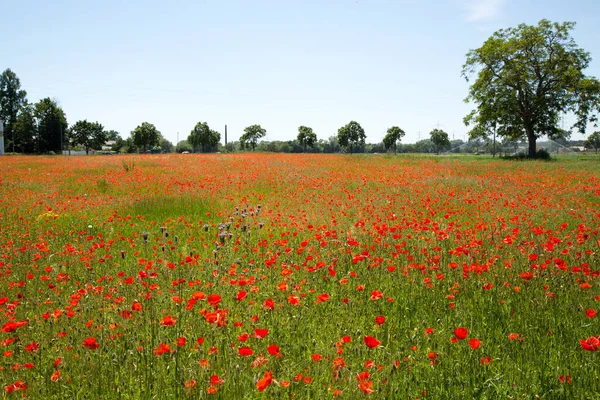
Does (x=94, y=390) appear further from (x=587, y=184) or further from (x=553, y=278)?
(x=587, y=184)

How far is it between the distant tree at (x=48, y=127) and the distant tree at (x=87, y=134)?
7496 mm

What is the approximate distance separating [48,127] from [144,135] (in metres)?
17.2

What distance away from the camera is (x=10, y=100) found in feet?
238

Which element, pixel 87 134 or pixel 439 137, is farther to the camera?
pixel 439 137

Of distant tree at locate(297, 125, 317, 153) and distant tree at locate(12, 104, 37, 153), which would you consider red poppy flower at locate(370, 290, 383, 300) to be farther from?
distant tree at locate(297, 125, 317, 153)

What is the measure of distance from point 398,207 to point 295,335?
21.2 feet

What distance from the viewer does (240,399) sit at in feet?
7.90

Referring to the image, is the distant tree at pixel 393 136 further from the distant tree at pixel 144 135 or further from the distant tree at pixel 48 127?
the distant tree at pixel 48 127

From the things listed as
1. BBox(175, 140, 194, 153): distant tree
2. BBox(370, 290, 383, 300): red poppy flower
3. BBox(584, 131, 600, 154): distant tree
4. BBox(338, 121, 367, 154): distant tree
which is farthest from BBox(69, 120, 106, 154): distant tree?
BBox(584, 131, 600, 154): distant tree

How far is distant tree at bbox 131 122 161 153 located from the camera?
8194 cm

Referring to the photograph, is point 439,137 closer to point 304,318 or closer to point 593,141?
point 593,141

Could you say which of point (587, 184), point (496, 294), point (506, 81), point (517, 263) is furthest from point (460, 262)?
point (506, 81)

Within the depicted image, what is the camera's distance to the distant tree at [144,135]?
8194 centimetres

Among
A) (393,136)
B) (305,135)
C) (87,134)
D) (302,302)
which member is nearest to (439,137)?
(393,136)
